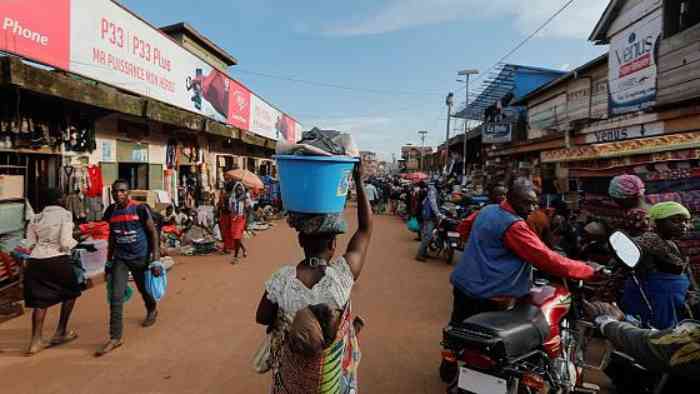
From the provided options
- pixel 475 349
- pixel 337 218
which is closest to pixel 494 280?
pixel 475 349

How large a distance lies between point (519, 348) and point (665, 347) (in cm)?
87

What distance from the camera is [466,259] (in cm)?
339

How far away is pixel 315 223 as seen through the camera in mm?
1828

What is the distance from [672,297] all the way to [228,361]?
146 inches

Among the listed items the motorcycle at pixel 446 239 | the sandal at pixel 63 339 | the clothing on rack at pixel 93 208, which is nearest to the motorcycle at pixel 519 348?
the sandal at pixel 63 339

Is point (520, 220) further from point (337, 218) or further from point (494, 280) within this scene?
point (337, 218)

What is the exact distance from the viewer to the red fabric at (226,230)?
9570 millimetres

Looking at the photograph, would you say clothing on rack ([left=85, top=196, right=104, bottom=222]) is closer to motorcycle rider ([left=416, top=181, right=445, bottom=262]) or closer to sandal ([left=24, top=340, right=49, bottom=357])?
sandal ([left=24, top=340, right=49, bottom=357])

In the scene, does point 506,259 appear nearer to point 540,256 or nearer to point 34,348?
point 540,256

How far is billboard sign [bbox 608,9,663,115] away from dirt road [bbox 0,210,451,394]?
16.2 ft

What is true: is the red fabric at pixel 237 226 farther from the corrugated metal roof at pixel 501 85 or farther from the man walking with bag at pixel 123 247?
the corrugated metal roof at pixel 501 85

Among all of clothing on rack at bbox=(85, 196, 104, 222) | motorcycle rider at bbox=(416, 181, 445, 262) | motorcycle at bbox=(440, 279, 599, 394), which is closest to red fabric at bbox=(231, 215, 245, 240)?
clothing on rack at bbox=(85, 196, 104, 222)

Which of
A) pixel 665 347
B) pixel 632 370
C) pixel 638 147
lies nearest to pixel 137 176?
pixel 638 147

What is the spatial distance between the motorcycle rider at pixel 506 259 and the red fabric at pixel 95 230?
6.17 m
